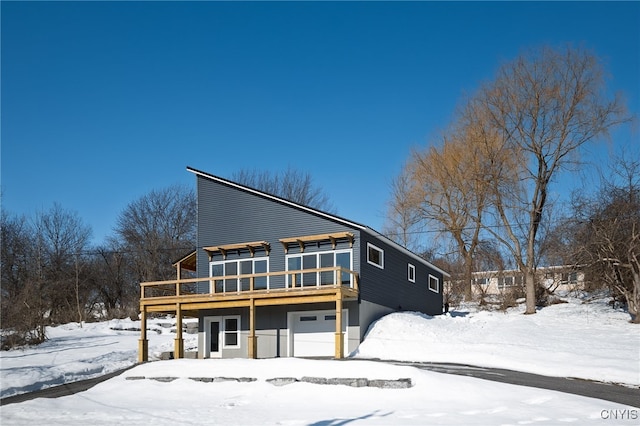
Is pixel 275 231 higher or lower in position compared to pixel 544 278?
higher

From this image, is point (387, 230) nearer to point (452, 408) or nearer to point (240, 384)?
point (240, 384)

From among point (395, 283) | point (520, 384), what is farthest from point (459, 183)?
point (520, 384)

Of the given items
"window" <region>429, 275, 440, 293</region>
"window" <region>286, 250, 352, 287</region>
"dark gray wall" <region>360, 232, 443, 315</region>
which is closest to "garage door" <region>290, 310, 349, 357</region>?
"window" <region>286, 250, 352, 287</region>

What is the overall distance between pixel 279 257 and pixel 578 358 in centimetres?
1238

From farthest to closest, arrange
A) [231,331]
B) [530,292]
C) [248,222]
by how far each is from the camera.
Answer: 1. [530,292]
2. [248,222]
3. [231,331]

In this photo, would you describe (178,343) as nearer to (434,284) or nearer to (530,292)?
(434,284)

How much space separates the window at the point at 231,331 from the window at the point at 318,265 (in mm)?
3289

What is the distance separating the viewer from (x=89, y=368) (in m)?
24.6

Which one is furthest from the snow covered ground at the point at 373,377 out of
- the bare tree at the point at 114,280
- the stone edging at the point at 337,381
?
the bare tree at the point at 114,280

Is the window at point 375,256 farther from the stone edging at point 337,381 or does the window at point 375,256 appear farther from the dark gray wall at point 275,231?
the stone edging at point 337,381

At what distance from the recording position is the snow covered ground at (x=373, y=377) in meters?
13.5

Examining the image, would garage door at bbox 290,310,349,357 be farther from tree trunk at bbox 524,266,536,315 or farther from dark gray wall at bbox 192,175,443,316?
tree trunk at bbox 524,266,536,315

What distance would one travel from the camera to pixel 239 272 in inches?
1118
